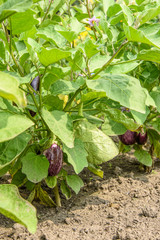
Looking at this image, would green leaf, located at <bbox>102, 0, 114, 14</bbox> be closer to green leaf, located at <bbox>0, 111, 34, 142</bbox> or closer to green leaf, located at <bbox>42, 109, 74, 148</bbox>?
green leaf, located at <bbox>42, 109, 74, 148</bbox>

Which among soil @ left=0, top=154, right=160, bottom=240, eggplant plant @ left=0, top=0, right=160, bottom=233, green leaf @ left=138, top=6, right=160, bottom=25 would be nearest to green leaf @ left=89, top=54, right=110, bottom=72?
eggplant plant @ left=0, top=0, right=160, bottom=233

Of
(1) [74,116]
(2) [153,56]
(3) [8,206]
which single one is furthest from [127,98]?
(3) [8,206]

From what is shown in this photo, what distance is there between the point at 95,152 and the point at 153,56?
1.17 ft

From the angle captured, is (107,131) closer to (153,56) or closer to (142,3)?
(153,56)

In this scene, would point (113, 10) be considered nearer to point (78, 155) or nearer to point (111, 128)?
point (111, 128)

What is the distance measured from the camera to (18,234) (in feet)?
3.49

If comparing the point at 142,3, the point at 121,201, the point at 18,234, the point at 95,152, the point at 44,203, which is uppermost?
the point at 142,3

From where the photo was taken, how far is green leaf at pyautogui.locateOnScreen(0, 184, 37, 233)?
0.72 meters

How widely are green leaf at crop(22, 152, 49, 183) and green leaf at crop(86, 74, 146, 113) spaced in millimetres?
348

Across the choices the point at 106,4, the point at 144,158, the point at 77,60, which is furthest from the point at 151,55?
the point at 144,158

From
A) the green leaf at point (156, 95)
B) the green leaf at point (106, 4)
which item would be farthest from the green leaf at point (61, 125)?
the green leaf at point (106, 4)

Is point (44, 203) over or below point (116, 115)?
below

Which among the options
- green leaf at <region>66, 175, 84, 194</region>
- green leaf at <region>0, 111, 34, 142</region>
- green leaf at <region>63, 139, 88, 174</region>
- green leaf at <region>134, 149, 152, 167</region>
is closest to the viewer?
green leaf at <region>0, 111, 34, 142</region>

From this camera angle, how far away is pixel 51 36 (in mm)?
1021
